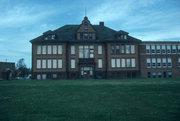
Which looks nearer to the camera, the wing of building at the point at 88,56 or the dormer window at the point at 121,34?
the wing of building at the point at 88,56

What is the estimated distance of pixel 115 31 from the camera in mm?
50469

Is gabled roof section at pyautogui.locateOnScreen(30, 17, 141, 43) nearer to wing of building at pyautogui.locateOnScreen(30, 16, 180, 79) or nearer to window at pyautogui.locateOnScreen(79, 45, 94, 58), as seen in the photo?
wing of building at pyautogui.locateOnScreen(30, 16, 180, 79)

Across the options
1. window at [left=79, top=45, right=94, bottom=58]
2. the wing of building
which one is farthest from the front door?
window at [left=79, top=45, right=94, bottom=58]

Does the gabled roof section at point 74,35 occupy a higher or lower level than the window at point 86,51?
higher

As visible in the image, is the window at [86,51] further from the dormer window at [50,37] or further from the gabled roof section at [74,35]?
the dormer window at [50,37]

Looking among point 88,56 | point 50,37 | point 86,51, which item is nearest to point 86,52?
point 86,51

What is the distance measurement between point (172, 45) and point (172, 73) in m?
7.26

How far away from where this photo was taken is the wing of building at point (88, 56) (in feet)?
153

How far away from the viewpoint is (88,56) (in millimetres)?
47688

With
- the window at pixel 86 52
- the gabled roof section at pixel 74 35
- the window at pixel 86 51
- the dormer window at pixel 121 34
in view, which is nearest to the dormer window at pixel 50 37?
the gabled roof section at pixel 74 35

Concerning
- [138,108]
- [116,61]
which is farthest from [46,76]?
[138,108]

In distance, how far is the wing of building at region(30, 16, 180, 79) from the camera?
153ft

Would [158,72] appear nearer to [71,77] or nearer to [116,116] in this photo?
[71,77]

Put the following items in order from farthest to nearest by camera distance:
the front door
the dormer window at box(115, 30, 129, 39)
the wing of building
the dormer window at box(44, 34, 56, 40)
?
the dormer window at box(115, 30, 129, 39)
the front door
the dormer window at box(44, 34, 56, 40)
the wing of building
